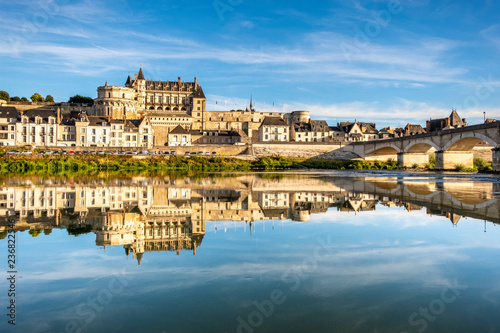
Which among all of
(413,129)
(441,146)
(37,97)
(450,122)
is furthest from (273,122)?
(37,97)

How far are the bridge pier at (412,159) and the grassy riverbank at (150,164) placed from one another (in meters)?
2.06

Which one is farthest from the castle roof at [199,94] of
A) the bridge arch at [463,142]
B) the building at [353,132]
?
the bridge arch at [463,142]

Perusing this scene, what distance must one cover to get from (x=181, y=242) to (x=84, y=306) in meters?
3.13

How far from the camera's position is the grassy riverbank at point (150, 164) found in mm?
40094

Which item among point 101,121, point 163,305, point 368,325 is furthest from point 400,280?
point 101,121

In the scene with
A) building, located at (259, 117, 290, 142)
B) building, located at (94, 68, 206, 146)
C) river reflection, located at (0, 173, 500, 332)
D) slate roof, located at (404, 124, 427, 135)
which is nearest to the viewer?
river reflection, located at (0, 173, 500, 332)

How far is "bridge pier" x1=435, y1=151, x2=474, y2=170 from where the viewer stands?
142ft

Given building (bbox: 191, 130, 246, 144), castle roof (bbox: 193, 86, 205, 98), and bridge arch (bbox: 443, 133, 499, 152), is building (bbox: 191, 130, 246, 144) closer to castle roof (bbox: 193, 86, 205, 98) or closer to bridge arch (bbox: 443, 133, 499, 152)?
castle roof (bbox: 193, 86, 205, 98)

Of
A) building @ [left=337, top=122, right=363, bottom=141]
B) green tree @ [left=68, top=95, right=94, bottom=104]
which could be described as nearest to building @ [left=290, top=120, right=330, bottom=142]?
building @ [left=337, top=122, right=363, bottom=141]

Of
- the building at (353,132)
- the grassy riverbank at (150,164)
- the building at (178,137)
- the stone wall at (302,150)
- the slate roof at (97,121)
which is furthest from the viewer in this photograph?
the building at (353,132)

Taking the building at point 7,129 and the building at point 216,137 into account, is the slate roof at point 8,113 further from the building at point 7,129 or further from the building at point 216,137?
the building at point 216,137

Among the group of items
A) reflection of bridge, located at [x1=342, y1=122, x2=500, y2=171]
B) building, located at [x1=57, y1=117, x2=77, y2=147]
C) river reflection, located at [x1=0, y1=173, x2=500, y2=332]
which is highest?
building, located at [x1=57, y1=117, x2=77, y2=147]

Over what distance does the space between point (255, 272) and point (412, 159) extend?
52.9 metres

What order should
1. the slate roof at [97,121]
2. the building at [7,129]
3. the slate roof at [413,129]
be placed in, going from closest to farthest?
the building at [7,129] < the slate roof at [97,121] < the slate roof at [413,129]
